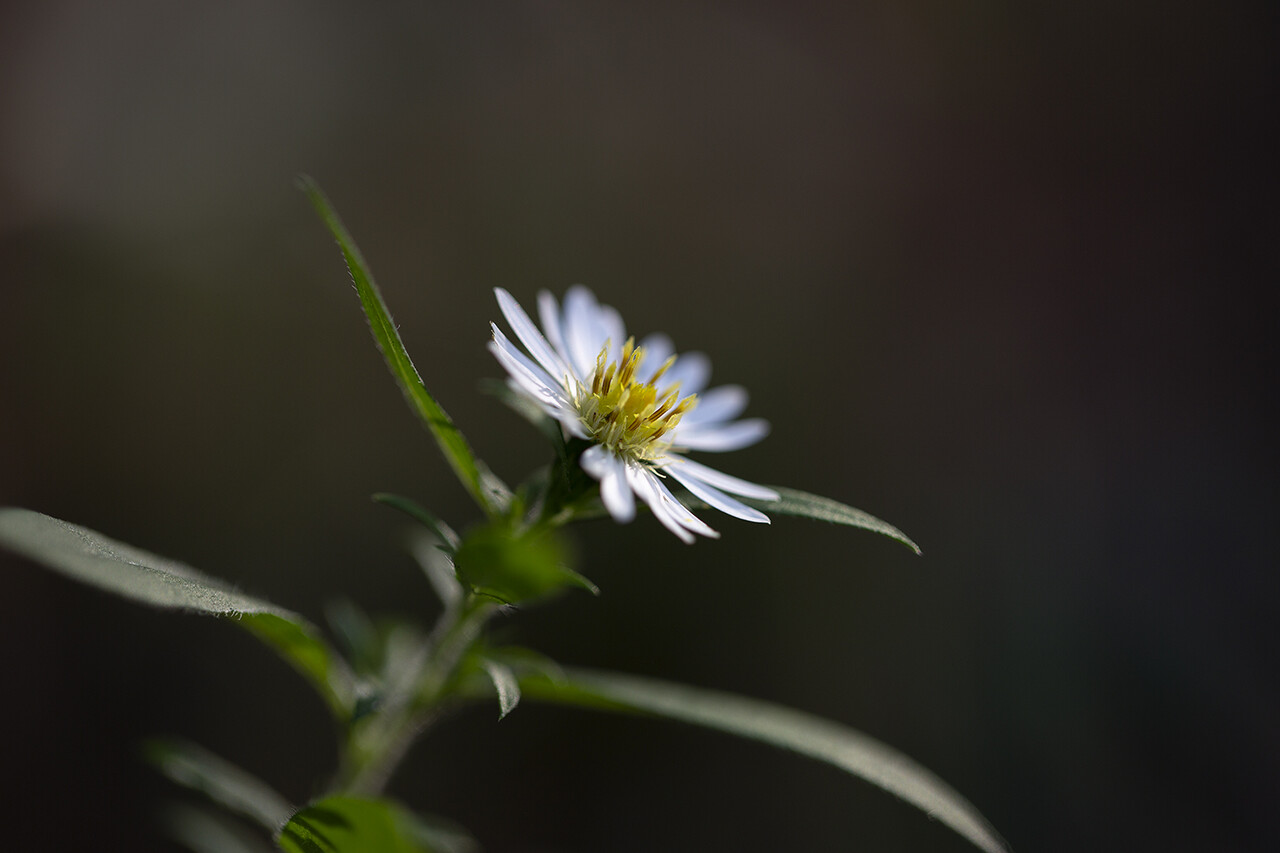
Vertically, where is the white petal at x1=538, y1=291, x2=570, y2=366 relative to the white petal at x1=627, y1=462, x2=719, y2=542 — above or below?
above

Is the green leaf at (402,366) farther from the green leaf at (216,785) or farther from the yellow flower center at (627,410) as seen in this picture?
the green leaf at (216,785)

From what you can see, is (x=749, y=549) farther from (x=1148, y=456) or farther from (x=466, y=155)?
(x=466, y=155)

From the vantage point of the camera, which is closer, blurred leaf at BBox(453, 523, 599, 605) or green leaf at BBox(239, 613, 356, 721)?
blurred leaf at BBox(453, 523, 599, 605)

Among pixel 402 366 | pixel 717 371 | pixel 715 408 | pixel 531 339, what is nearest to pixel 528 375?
pixel 531 339

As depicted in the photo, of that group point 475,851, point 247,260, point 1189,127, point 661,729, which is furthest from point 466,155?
point 1189,127

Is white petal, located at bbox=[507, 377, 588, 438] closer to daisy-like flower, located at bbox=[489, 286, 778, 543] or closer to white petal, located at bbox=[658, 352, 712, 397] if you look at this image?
daisy-like flower, located at bbox=[489, 286, 778, 543]

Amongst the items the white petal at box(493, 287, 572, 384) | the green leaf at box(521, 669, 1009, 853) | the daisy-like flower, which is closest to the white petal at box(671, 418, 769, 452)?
the daisy-like flower
